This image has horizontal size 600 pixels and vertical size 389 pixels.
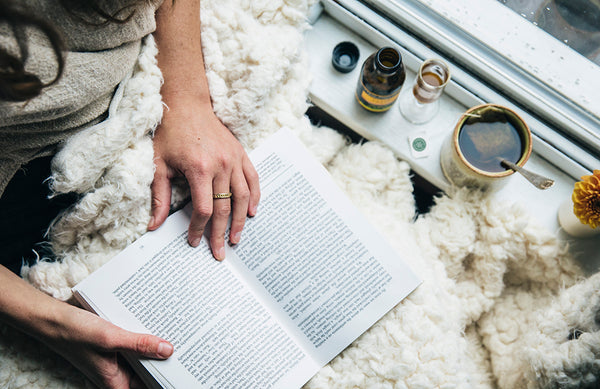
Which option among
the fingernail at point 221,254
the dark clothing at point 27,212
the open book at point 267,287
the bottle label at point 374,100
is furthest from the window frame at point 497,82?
the dark clothing at point 27,212

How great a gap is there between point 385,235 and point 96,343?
0.51m

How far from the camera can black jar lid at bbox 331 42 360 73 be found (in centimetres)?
86

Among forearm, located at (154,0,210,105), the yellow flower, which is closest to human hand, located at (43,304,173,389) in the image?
forearm, located at (154,0,210,105)

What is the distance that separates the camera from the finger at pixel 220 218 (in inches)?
28.0

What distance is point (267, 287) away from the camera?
74cm

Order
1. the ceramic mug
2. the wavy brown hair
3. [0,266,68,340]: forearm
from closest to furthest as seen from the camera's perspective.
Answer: the wavy brown hair < [0,266,68,340]: forearm < the ceramic mug

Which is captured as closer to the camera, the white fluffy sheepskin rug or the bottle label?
the white fluffy sheepskin rug

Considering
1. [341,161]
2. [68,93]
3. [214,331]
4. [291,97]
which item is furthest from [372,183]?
[68,93]

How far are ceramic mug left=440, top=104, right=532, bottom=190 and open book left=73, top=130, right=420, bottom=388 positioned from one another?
202mm

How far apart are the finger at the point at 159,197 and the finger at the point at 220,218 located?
81 mm

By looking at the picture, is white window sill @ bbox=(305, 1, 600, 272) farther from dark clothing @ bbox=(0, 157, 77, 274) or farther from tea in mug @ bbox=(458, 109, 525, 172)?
dark clothing @ bbox=(0, 157, 77, 274)

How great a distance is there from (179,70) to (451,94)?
20.6 inches

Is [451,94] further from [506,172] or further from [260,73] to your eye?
[260,73]

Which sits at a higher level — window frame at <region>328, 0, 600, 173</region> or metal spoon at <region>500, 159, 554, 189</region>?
window frame at <region>328, 0, 600, 173</region>
